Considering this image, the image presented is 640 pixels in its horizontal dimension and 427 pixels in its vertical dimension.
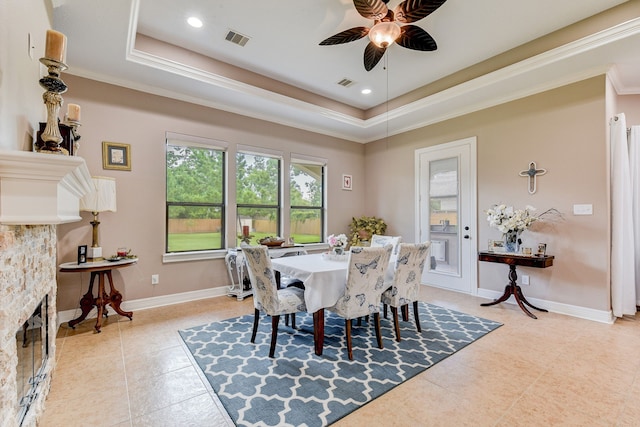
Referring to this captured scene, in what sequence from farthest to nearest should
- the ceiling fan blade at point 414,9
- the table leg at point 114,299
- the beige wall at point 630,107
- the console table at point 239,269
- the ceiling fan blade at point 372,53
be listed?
the console table at point 239,269 → the beige wall at point 630,107 → the table leg at point 114,299 → the ceiling fan blade at point 372,53 → the ceiling fan blade at point 414,9

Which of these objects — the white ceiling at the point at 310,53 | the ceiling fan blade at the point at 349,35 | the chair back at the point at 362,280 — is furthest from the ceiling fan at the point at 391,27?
the chair back at the point at 362,280

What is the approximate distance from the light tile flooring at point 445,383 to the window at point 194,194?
1412 millimetres

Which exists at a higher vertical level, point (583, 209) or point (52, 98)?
point (52, 98)

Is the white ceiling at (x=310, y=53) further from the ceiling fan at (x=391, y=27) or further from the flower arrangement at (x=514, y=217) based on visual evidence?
the flower arrangement at (x=514, y=217)

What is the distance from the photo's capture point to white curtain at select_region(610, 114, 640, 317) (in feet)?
11.0

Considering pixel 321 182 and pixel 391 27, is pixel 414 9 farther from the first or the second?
pixel 321 182

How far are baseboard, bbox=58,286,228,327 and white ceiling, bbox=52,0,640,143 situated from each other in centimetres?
277

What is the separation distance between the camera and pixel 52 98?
163 centimetres

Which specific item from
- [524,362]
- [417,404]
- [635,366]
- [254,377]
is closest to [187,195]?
[254,377]

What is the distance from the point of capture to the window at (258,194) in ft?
15.7

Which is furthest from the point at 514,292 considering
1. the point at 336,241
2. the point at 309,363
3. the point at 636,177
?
the point at 309,363

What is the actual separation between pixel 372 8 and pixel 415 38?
588mm

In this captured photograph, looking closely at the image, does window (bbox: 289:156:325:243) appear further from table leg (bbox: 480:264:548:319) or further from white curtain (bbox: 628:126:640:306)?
white curtain (bbox: 628:126:640:306)

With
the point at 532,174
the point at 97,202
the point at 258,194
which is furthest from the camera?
the point at 258,194
